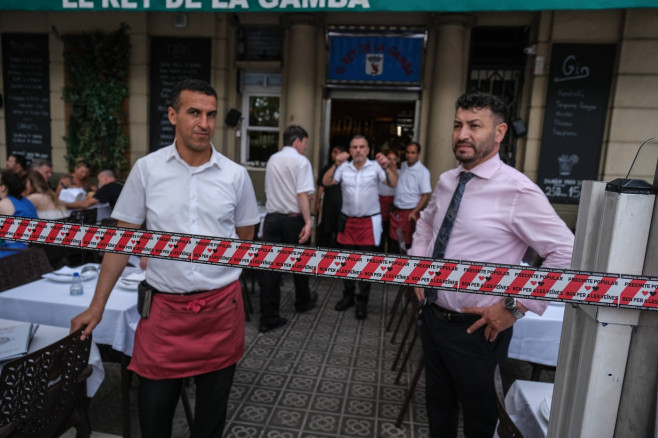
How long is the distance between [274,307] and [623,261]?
3.67 meters

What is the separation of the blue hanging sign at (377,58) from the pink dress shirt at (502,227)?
5.40 metres

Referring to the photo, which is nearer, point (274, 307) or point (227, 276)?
point (227, 276)

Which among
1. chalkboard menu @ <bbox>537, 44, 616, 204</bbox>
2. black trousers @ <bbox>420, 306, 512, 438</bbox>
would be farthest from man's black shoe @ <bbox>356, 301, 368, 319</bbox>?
chalkboard menu @ <bbox>537, 44, 616, 204</bbox>

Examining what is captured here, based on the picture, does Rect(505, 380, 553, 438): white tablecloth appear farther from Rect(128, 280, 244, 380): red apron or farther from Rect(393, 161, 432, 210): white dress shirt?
Rect(393, 161, 432, 210): white dress shirt

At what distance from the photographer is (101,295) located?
75.7 inches

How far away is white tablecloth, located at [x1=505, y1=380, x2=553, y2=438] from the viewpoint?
1.67 metres

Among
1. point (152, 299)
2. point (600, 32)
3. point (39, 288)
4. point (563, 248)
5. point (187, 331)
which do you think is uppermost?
point (600, 32)

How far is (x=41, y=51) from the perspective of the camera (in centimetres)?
739

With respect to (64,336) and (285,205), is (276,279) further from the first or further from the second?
(64,336)

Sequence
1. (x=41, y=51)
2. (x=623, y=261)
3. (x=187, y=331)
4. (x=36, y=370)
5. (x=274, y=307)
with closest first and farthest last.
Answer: (x=623, y=261)
(x=36, y=370)
(x=187, y=331)
(x=274, y=307)
(x=41, y=51)

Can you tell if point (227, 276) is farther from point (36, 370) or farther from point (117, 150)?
point (117, 150)

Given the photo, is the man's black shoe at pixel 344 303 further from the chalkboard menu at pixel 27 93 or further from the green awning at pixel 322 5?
the chalkboard menu at pixel 27 93

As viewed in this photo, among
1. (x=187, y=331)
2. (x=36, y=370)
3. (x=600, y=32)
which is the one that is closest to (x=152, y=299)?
(x=187, y=331)

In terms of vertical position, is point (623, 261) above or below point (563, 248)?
above
